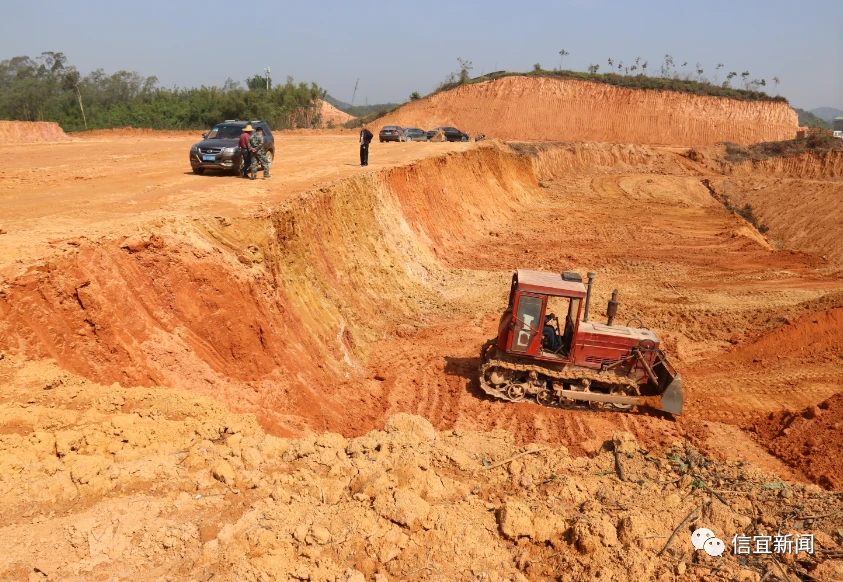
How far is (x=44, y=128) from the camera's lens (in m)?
34.2

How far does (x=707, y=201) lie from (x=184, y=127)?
135 feet

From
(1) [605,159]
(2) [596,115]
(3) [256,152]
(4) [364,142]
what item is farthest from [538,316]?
(2) [596,115]

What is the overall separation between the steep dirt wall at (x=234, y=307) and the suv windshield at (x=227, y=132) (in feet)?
13.6

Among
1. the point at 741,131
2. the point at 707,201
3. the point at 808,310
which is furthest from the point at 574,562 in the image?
the point at 741,131

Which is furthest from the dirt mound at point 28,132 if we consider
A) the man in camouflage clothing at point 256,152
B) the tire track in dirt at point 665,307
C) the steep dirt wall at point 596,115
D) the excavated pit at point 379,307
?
the steep dirt wall at point 596,115

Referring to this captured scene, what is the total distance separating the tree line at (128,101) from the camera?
4768 centimetres

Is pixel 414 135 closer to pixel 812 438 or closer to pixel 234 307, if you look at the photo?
pixel 234 307

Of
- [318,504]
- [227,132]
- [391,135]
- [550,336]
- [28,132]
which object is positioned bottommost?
[318,504]

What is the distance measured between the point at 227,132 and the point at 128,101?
42.2 meters

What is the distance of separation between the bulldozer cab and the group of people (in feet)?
28.3

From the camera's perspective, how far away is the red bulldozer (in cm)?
1108

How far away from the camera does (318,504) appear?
6.02m

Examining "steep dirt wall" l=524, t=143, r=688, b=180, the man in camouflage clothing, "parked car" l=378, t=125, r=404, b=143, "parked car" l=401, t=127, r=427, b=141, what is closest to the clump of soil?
"steep dirt wall" l=524, t=143, r=688, b=180

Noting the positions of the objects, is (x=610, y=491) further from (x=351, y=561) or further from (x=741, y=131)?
(x=741, y=131)
